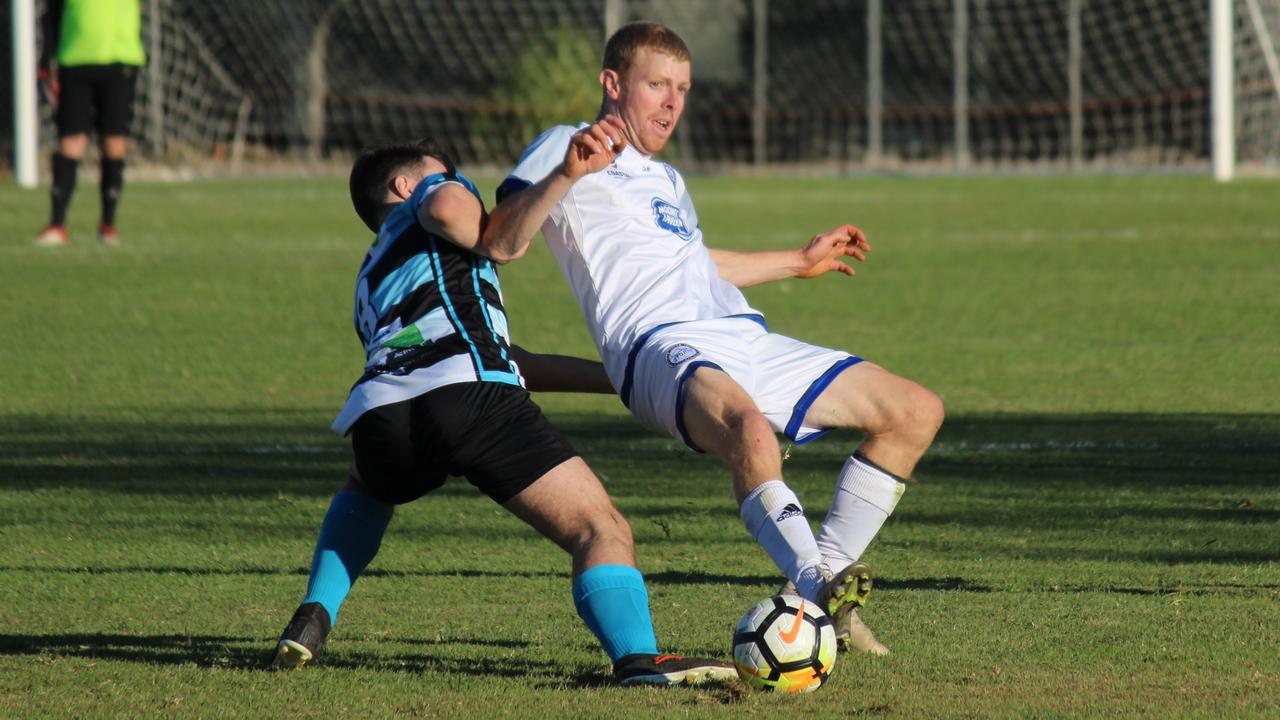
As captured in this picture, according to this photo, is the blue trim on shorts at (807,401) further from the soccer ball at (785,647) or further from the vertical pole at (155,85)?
the vertical pole at (155,85)

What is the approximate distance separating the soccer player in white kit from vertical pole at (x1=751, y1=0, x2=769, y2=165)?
22.9 meters

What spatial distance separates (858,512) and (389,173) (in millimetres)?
1493

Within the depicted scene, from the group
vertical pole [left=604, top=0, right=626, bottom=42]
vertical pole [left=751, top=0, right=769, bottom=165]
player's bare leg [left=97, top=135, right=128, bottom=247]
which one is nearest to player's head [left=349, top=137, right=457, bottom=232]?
player's bare leg [left=97, top=135, right=128, bottom=247]

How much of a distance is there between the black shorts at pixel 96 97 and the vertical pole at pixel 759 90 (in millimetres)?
14464

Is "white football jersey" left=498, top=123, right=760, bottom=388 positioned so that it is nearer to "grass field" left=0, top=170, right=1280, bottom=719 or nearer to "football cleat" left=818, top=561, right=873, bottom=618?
"grass field" left=0, top=170, right=1280, bottom=719

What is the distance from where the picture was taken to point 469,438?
4.25 m

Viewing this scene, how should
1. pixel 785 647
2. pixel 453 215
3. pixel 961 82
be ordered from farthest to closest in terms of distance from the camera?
pixel 961 82
pixel 453 215
pixel 785 647

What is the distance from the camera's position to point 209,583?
545 cm

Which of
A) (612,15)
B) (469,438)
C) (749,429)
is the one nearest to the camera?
(469,438)

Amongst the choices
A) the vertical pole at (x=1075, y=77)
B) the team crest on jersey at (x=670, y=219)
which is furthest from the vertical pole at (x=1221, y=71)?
the team crest on jersey at (x=670, y=219)

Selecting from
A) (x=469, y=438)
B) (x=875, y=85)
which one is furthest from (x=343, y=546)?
(x=875, y=85)

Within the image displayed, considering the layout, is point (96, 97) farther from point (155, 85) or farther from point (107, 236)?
point (155, 85)

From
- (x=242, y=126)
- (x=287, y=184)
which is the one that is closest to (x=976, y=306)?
(x=287, y=184)

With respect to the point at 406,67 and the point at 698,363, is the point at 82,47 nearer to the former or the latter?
the point at 698,363
